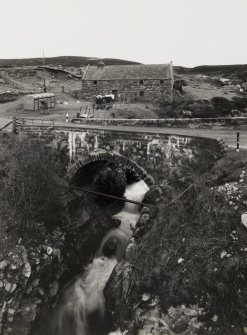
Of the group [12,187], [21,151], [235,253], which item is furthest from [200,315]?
[21,151]

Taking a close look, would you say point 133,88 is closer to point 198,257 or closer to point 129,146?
point 129,146

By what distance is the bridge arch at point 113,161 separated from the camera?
62.1 ft

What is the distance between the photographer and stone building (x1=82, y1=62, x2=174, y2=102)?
44594 millimetres

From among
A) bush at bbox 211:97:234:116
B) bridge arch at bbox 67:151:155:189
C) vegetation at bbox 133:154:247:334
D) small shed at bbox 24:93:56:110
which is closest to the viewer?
vegetation at bbox 133:154:247:334

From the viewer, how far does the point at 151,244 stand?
15.8 metres

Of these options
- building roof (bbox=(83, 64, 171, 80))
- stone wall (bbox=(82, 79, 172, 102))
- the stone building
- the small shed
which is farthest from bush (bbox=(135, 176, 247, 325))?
building roof (bbox=(83, 64, 171, 80))

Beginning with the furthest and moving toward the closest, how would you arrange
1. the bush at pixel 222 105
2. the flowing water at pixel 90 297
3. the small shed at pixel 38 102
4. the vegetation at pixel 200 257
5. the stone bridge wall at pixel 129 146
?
the bush at pixel 222 105
the small shed at pixel 38 102
the stone bridge wall at pixel 129 146
the flowing water at pixel 90 297
the vegetation at pixel 200 257

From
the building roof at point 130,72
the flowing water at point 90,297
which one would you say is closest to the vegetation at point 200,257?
the flowing water at point 90,297

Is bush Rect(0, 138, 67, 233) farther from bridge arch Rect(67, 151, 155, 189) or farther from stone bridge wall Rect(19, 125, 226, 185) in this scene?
stone bridge wall Rect(19, 125, 226, 185)

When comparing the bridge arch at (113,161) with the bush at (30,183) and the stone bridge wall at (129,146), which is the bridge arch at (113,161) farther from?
the bush at (30,183)

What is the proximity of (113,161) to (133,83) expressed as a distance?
27.2 metres

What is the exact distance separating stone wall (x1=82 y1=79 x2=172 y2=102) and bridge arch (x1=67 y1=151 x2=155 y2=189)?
2592cm

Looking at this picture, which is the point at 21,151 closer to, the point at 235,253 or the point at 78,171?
the point at 78,171

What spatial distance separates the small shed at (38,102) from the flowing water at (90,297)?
2054 cm
